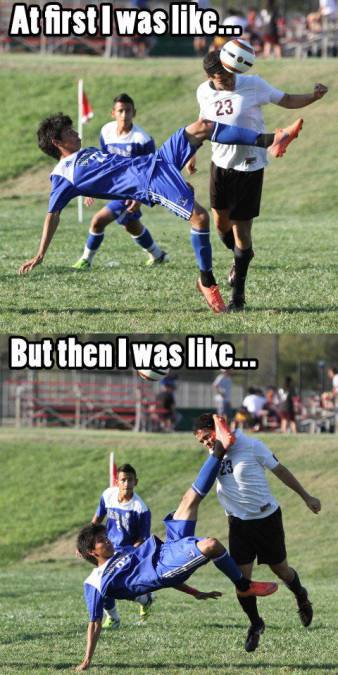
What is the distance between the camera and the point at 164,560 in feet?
37.8

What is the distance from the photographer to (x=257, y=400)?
3253cm

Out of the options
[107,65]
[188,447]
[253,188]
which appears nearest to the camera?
[253,188]

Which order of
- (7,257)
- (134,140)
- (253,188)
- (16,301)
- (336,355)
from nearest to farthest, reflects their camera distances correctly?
(253,188) < (16,301) < (134,140) < (7,257) < (336,355)

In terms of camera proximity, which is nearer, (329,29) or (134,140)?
(134,140)

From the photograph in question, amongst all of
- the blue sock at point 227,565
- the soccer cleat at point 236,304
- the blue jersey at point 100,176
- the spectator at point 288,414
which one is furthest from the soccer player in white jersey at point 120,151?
the spectator at point 288,414

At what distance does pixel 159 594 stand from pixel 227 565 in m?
8.93

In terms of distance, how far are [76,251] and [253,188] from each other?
6.80 meters

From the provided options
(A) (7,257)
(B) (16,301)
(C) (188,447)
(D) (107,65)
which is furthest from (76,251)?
(D) (107,65)

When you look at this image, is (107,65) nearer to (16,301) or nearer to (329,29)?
(329,29)

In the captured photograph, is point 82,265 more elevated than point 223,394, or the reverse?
point 82,265

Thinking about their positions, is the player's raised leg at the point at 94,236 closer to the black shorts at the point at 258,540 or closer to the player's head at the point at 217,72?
the player's head at the point at 217,72

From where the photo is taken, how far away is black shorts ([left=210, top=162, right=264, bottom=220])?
1540cm

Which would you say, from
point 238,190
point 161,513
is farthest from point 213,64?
point 161,513

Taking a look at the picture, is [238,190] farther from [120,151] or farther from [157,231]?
[157,231]
